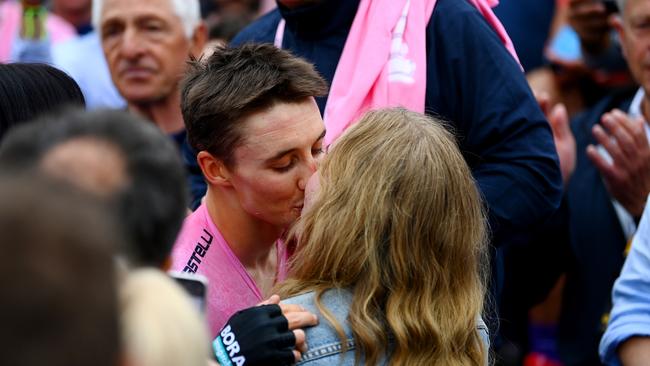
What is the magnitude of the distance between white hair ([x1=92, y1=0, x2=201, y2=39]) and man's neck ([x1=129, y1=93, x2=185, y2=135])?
362mm

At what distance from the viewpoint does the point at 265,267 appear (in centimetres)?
281

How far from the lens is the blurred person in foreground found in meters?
1.56

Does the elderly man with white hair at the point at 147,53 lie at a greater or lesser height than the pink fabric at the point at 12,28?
greater

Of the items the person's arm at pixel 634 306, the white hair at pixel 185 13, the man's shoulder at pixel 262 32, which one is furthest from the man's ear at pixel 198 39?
the person's arm at pixel 634 306

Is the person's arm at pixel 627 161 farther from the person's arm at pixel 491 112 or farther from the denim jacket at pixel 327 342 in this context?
the denim jacket at pixel 327 342

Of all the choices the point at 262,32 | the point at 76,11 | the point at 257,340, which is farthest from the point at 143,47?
the point at 76,11

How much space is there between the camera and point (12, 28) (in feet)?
20.8

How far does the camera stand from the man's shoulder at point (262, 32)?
3.52m

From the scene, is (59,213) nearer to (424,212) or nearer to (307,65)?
(424,212)

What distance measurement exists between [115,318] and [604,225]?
3.25 meters

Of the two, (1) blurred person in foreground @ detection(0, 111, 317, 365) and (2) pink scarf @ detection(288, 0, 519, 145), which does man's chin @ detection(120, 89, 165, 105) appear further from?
(1) blurred person in foreground @ detection(0, 111, 317, 365)

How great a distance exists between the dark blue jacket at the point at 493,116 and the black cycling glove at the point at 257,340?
1.04 m

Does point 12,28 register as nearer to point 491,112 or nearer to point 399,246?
point 491,112

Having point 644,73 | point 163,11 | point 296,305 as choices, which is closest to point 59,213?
point 296,305
